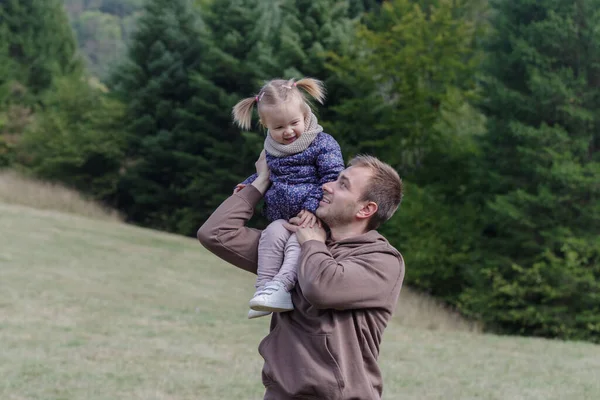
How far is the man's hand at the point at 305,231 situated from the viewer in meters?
2.83

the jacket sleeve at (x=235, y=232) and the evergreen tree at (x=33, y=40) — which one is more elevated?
the jacket sleeve at (x=235, y=232)

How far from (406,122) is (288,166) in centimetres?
1639

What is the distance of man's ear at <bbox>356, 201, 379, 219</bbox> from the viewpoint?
2.82 meters

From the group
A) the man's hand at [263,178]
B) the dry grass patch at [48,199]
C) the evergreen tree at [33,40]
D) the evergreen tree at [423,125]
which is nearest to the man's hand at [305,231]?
the man's hand at [263,178]

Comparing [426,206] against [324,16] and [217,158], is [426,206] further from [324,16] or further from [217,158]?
[217,158]

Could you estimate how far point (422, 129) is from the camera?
19.1 metres

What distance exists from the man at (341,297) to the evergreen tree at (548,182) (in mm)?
11610

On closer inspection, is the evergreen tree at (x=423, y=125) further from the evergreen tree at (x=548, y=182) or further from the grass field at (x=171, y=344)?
the grass field at (x=171, y=344)

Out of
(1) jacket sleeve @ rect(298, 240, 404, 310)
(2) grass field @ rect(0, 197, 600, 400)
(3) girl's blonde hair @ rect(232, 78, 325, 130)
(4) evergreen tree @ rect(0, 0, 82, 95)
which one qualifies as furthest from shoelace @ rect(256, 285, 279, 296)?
(4) evergreen tree @ rect(0, 0, 82, 95)

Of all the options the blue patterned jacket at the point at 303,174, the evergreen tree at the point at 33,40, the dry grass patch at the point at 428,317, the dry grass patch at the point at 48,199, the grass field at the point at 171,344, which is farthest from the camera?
the evergreen tree at the point at 33,40

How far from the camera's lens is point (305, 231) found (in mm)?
2852

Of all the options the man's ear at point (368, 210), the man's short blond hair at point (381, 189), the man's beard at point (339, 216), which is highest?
the man's short blond hair at point (381, 189)

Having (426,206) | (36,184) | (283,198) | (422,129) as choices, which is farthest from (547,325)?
(36,184)

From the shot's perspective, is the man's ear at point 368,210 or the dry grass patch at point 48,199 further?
the dry grass patch at point 48,199
